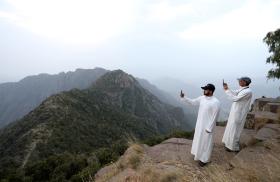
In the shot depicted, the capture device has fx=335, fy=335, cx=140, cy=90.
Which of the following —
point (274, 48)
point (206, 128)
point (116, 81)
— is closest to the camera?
point (206, 128)

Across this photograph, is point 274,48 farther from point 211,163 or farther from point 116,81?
point 116,81

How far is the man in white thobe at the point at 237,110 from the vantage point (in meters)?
8.02

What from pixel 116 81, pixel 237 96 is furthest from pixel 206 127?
pixel 116 81

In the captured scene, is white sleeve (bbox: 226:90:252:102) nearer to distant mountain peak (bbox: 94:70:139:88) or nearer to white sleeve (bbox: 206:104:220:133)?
white sleeve (bbox: 206:104:220:133)

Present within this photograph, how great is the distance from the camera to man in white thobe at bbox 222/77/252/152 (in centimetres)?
802

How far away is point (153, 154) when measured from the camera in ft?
29.2

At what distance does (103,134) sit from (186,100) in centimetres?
3991

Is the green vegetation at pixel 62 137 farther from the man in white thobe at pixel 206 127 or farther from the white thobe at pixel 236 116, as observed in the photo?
the man in white thobe at pixel 206 127

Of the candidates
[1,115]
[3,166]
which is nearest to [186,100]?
[3,166]

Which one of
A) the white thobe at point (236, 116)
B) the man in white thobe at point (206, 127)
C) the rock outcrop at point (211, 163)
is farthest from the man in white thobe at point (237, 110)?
the man in white thobe at point (206, 127)

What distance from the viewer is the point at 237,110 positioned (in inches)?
328

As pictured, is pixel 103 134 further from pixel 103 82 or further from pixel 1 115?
pixel 1 115

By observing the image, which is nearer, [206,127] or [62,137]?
[206,127]

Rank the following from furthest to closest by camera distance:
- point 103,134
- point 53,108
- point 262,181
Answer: point 53,108, point 103,134, point 262,181
